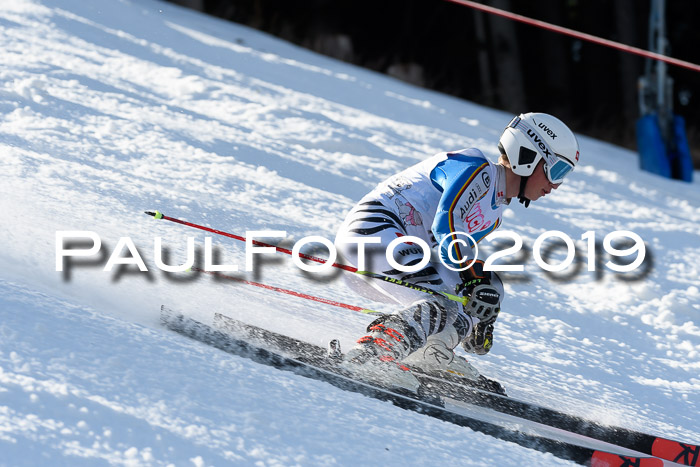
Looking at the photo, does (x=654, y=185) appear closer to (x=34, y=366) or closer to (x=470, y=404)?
(x=470, y=404)

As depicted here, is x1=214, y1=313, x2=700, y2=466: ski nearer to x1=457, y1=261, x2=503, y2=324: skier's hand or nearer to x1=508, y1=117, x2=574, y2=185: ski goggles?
x1=457, y1=261, x2=503, y2=324: skier's hand

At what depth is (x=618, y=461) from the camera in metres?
2.91

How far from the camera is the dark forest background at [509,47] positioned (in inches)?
524

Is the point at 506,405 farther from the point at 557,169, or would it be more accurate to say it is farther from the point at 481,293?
the point at 557,169

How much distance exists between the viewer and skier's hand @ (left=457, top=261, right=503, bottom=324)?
128 inches

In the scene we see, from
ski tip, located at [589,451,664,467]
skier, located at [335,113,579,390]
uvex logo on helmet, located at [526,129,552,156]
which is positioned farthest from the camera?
uvex logo on helmet, located at [526,129,552,156]

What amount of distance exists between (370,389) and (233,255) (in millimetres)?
1711

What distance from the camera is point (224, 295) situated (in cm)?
391

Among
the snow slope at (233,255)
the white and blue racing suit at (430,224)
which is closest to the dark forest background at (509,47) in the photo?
the snow slope at (233,255)

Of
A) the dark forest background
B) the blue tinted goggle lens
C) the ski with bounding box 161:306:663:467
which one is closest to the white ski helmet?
the blue tinted goggle lens

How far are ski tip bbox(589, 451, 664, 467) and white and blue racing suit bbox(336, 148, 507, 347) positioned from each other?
2.27 ft

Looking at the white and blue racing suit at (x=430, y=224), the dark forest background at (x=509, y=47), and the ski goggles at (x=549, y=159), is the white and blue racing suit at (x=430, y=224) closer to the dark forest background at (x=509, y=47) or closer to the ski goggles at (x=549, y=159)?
the ski goggles at (x=549, y=159)

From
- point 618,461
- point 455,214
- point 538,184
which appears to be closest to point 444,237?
point 455,214

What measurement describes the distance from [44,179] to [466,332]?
248cm
